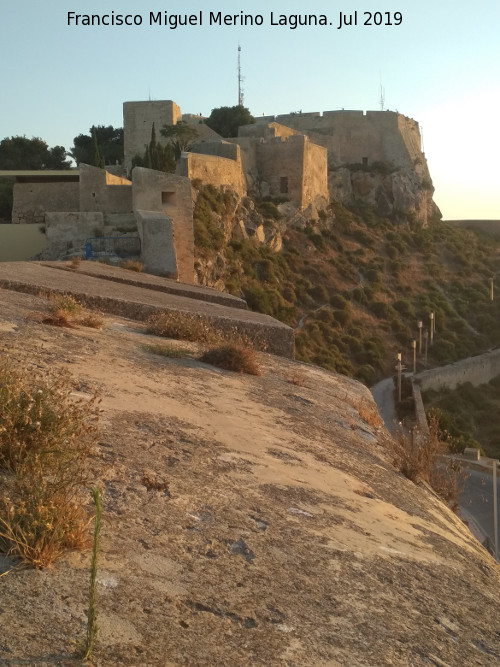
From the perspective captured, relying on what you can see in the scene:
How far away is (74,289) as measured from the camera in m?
6.51

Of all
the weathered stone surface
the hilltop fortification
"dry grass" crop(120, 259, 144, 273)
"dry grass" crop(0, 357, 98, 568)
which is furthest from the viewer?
the hilltop fortification

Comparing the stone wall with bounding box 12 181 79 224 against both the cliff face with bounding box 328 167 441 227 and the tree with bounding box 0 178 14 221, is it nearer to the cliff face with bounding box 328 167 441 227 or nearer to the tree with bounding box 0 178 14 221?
the tree with bounding box 0 178 14 221

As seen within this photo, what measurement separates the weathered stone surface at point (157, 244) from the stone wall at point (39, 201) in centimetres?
510

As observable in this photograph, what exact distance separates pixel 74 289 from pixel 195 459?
3.72 m

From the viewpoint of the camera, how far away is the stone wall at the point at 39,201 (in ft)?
60.0

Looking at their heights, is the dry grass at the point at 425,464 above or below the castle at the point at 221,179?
below

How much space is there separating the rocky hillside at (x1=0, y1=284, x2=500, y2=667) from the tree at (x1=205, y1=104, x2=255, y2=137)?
35.8 metres

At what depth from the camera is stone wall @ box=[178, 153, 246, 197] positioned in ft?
83.0

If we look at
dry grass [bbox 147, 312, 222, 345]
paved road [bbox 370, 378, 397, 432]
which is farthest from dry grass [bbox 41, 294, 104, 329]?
paved road [bbox 370, 378, 397, 432]

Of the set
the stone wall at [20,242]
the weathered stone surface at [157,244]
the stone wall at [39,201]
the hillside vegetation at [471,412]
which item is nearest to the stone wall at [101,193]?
the stone wall at [39,201]

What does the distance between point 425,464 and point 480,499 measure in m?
12.0

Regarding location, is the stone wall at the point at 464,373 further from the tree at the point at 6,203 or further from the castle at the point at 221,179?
the tree at the point at 6,203

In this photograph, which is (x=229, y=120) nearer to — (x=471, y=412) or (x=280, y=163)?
(x=280, y=163)

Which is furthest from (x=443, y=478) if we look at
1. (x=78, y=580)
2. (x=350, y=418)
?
(x=78, y=580)
